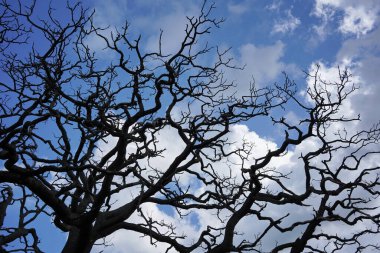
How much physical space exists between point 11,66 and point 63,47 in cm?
Result: 136

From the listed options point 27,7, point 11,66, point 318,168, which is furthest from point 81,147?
point 318,168

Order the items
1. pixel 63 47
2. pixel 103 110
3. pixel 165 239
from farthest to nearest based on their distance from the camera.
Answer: pixel 165 239, pixel 63 47, pixel 103 110

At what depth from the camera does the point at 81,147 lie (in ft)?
27.7

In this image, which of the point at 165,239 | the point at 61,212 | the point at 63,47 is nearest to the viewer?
the point at 61,212

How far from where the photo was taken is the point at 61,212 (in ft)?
23.3

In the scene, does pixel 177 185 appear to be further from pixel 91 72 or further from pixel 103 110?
pixel 91 72

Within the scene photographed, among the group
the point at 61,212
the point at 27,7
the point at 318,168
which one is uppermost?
the point at 27,7

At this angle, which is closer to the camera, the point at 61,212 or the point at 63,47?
the point at 61,212

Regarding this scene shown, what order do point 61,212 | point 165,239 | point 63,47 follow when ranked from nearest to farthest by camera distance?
1. point 61,212
2. point 63,47
3. point 165,239

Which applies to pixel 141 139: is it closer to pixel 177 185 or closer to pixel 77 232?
pixel 177 185

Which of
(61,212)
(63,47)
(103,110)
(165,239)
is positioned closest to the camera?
(61,212)

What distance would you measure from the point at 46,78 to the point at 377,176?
310 inches

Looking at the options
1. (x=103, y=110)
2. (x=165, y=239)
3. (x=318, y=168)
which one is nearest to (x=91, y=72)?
(x=103, y=110)

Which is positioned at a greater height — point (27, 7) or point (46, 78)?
point (27, 7)
